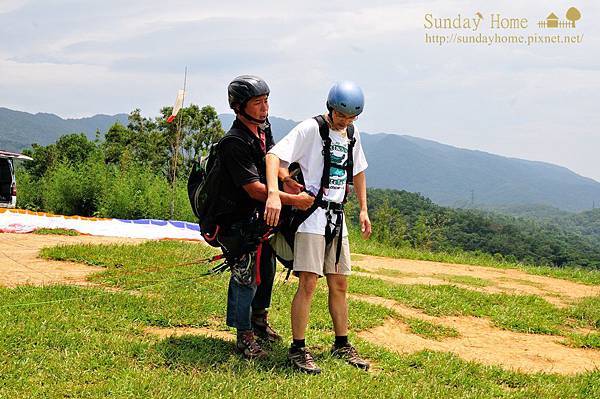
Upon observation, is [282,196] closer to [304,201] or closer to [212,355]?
[304,201]

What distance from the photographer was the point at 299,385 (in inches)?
164

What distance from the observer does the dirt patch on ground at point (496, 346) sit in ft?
18.5

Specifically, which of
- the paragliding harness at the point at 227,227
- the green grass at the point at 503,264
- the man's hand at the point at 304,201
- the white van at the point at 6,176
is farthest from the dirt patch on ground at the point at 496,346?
the white van at the point at 6,176

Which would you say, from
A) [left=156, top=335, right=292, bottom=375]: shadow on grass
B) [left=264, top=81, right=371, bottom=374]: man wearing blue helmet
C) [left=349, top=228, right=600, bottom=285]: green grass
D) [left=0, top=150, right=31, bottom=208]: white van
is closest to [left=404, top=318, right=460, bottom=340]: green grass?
[left=264, top=81, right=371, bottom=374]: man wearing blue helmet

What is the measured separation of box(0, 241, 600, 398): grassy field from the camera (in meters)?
4.02

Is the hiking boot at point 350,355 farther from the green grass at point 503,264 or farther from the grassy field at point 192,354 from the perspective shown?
the green grass at point 503,264

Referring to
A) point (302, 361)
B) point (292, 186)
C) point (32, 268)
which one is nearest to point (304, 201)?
point (292, 186)

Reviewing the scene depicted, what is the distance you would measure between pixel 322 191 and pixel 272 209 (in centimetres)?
55

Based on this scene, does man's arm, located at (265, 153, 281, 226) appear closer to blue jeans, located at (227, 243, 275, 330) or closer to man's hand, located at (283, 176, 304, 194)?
man's hand, located at (283, 176, 304, 194)

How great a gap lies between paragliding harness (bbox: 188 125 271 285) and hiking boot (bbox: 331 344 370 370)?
34.7 inches

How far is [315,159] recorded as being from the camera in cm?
459

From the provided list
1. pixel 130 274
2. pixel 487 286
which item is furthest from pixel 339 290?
pixel 487 286

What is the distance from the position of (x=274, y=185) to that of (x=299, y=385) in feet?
4.54

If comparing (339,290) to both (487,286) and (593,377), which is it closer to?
(593,377)
